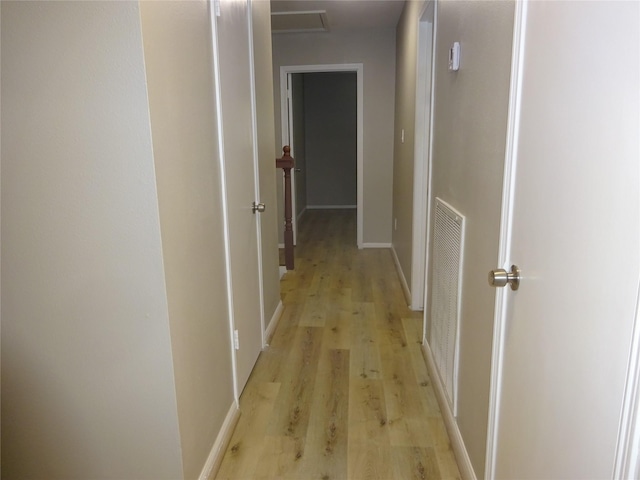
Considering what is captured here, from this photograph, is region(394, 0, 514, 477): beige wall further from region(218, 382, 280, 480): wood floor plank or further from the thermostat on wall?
region(218, 382, 280, 480): wood floor plank

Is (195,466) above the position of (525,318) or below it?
below

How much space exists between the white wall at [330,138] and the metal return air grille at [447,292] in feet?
17.8

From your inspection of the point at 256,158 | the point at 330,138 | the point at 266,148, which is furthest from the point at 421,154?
the point at 330,138

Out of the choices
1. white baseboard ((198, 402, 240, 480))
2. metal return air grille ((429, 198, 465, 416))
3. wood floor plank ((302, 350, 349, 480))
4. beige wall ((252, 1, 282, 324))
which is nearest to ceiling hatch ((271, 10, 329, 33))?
beige wall ((252, 1, 282, 324))

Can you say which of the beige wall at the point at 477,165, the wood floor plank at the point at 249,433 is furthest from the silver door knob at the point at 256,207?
the beige wall at the point at 477,165

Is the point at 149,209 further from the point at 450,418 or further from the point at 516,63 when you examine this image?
the point at 450,418

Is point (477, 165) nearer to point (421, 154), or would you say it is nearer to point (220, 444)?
point (220, 444)

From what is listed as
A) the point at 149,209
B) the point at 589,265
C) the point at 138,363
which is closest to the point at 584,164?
the point at 589,265

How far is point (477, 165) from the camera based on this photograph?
1.61m

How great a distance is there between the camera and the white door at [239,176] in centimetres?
201

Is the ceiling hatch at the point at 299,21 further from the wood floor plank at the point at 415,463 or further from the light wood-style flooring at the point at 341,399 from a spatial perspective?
the wood floor plank at the point at 415,463

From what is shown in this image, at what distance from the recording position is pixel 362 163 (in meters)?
5.23

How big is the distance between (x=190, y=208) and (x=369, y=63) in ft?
13.0

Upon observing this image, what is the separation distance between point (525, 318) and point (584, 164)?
0.44m
